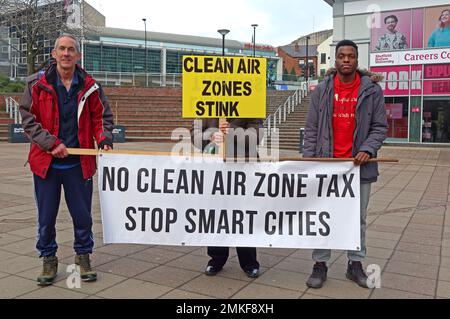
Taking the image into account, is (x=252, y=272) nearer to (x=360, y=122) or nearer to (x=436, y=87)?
(x=360, y=122)

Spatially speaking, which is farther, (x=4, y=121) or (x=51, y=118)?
(x=4, y=121)

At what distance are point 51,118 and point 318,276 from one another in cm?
265

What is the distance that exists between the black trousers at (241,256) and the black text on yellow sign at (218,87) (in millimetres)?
1219

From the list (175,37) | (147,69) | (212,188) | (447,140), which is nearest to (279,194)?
(212,188)

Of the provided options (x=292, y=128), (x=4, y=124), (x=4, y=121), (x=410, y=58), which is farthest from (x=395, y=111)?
(x=4, y=121)

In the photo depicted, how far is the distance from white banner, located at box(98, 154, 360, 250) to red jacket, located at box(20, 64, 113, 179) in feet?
0.75

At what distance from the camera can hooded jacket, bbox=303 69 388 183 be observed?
13.2 feet

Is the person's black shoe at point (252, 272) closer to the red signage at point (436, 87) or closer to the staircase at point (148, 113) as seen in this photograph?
the staircase at point (148, 113)

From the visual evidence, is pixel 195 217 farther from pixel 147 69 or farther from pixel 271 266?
pixel 147 69

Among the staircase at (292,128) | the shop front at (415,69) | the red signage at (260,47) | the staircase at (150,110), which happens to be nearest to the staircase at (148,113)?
the staircase at (150,110)

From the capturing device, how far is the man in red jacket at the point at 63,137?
394cm

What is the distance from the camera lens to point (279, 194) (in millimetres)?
4117

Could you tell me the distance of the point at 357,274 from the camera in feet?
13.6

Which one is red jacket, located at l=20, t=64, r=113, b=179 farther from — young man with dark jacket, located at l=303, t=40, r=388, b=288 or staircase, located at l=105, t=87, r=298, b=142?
staircase, located at l=105, t=87, r=298, b=142
